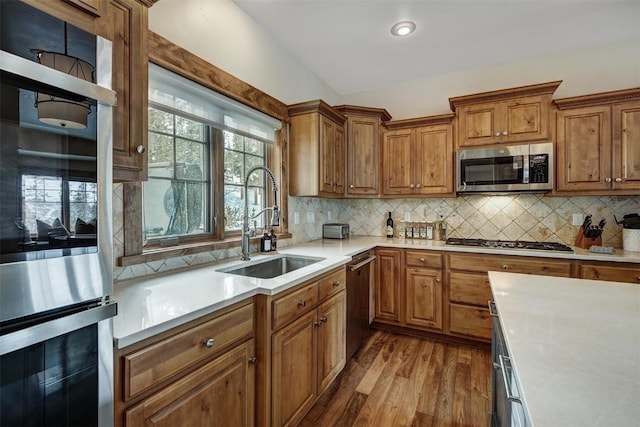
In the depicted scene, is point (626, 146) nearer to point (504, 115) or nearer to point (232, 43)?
point (504, 115)

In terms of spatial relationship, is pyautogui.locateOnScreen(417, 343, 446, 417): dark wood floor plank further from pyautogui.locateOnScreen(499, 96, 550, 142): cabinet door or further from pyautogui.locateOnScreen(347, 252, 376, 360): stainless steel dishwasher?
pyautogui.locateOnScreen(499, 96, 550, 142): cabinet door

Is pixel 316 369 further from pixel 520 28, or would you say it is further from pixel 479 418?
pixel 520 28

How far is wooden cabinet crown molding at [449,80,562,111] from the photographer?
2.65 meters

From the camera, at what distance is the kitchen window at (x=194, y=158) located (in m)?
1.74

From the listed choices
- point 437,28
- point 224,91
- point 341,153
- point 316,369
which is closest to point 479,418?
point 316,369

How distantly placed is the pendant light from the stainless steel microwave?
121 inches

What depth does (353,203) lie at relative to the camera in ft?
12.9

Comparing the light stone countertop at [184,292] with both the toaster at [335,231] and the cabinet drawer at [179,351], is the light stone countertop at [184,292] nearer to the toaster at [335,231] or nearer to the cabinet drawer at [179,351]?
the cabinet drawer at [179,351]

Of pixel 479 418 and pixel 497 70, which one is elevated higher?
pixel 497 70

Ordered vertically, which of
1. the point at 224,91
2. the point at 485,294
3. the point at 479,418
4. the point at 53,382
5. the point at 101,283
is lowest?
the point at 479,418

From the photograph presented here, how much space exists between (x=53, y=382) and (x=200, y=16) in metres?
2.13

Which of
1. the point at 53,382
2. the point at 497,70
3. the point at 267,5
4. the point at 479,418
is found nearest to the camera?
the point at 53,382

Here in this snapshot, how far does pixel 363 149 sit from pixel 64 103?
2.93 m

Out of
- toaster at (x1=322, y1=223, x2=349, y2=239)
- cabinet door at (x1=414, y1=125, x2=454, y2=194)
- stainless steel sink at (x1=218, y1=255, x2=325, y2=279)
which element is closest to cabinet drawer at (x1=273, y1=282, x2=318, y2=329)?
stainless steel sink at (x1=218, y1=255, x2=325, y2=279)
